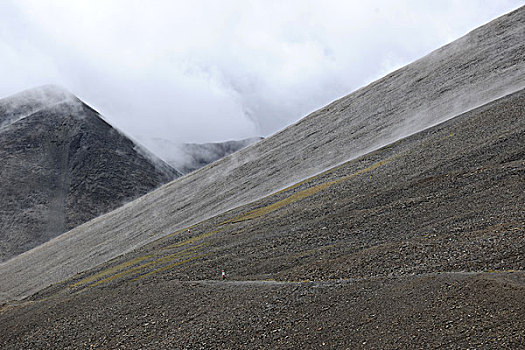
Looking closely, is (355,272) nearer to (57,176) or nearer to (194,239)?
(194,239)

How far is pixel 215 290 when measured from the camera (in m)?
25.1

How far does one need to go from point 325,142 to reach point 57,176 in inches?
5591

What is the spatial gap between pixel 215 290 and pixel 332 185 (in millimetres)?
19027

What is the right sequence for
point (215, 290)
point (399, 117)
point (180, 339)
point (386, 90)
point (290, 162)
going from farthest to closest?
point (386, 90), point (290, 162), point (399, 117), point (215, 290), point (180, 339)

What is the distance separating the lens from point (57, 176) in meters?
172

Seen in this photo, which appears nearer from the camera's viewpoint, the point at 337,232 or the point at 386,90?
the point at 337,232

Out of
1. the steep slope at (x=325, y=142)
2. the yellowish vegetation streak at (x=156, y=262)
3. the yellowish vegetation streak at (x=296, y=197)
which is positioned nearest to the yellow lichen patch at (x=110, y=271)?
the yellowish vegetation streak at (x=156, y=262)

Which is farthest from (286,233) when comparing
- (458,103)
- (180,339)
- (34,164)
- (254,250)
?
(34,164)

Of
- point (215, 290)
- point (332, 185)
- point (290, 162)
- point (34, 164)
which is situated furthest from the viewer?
point (34, 164)

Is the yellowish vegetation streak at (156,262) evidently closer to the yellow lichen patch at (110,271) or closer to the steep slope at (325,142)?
the yellow lichen patch at (110,271)

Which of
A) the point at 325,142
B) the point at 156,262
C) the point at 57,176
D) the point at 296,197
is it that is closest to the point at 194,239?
the point at 156,262

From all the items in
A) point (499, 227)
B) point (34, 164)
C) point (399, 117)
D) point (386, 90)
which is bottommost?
point (499, 227)

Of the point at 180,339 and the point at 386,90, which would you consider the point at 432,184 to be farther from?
the point at 386,90

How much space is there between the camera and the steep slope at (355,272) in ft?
50.8
